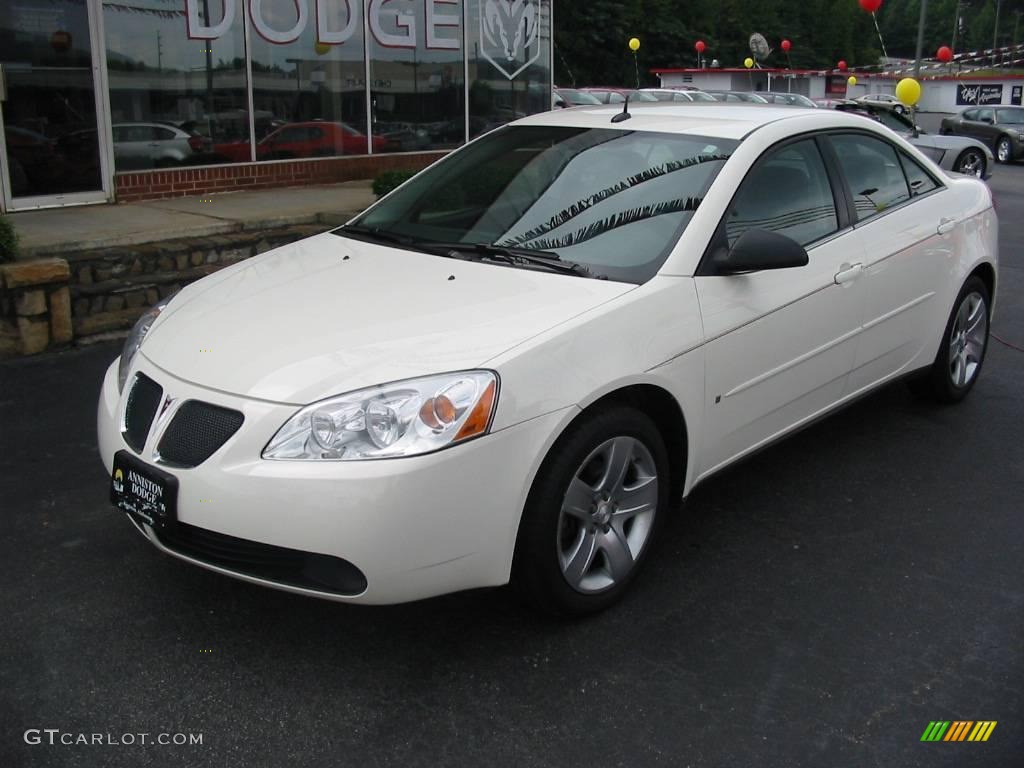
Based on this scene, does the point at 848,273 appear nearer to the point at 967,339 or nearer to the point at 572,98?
the point at 967,339

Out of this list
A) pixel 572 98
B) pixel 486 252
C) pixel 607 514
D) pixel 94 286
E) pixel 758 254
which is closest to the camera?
pixel 607 514

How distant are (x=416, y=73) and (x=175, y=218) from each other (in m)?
5.17

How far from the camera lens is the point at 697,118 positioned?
14.5ft

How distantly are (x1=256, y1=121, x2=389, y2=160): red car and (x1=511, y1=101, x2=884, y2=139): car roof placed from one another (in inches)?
294

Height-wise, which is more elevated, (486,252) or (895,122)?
(895,122)

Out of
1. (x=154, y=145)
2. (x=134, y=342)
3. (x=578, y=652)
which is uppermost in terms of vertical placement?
(x=154, y=145)

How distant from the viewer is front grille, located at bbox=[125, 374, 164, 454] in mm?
A: 3273

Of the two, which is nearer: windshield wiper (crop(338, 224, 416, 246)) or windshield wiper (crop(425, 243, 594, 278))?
windshield wiper (crop(425, 243, 594, 278))

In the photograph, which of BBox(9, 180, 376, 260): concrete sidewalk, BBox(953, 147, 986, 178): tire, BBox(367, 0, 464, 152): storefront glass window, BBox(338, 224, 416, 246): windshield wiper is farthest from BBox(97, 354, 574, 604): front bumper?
BBox(953, 147, 986, 178): tire

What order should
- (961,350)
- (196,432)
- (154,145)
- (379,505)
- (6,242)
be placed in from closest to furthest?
(379,505)
(196,432)
(961,350)
(6,242)
(154,145)

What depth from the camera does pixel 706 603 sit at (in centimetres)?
363

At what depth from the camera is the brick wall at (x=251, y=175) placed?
10344mm

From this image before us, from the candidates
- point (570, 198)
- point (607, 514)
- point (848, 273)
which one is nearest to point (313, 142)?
point (570, 198)

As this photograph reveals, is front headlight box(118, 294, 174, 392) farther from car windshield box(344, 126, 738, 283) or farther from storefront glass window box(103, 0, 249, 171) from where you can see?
storefront glass window box(103, 0, 249, 171)
